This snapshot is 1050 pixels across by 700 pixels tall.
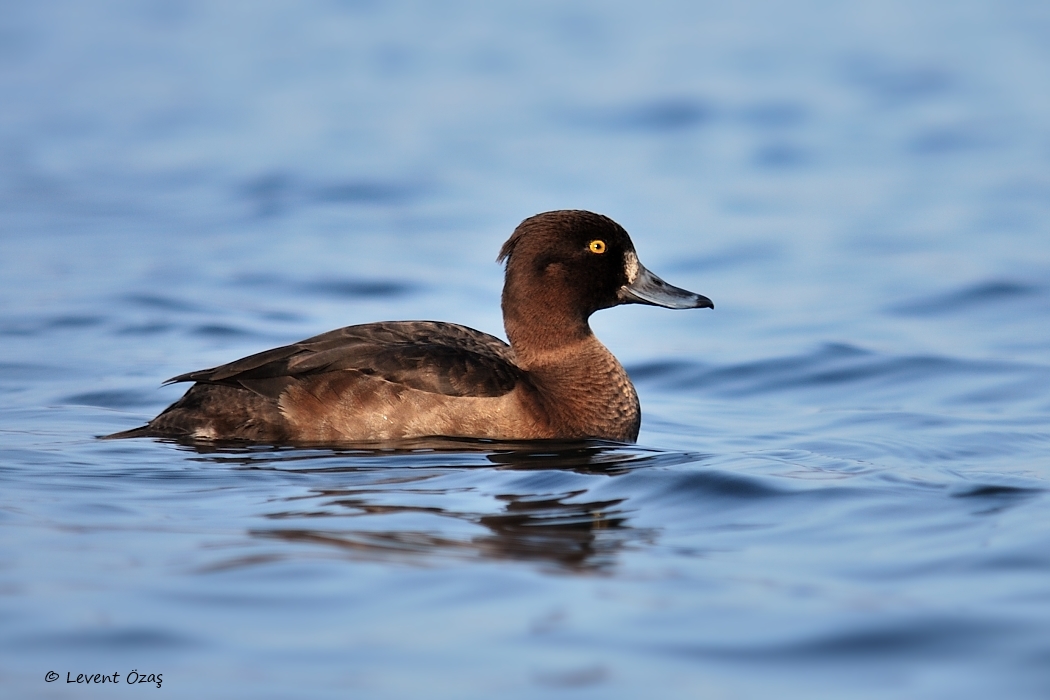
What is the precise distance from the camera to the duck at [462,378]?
723 centimetres

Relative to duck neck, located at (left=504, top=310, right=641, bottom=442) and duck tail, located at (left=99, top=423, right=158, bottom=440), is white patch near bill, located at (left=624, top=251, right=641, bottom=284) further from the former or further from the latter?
duck tail, located at (left=99, top=423, right=158, bottom=440)

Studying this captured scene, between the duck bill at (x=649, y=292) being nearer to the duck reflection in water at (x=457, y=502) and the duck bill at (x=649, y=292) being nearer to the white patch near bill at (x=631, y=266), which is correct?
the white patch near bill at (x=631, y=266)

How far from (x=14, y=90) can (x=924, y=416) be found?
14.9 meters

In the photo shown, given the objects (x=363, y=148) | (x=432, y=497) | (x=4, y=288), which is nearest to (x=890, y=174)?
(x=363, y=148)

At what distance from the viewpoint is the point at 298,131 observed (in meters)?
18.1

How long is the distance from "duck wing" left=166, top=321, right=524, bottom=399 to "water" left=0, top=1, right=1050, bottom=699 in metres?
0.37

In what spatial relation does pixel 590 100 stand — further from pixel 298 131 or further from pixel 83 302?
pixel 83 302

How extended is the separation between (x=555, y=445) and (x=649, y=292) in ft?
3.87

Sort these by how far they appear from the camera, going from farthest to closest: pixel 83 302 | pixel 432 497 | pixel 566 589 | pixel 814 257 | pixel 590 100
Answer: pixel 590 100 → pixel 814 257 → pixel 83 302 → pixel 432 497 → pixel 566 589

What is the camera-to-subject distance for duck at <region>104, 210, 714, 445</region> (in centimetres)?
723

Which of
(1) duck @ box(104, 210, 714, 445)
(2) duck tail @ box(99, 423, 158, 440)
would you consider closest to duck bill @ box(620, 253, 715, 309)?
(1) duck @ box(104, 210, 714, 445)

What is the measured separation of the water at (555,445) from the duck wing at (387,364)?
373 mm

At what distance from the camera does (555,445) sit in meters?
7.30

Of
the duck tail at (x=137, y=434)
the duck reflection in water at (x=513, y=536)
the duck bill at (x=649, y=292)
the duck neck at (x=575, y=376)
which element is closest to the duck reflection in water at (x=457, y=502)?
the duck reflection in water at (x=513, y=536)
